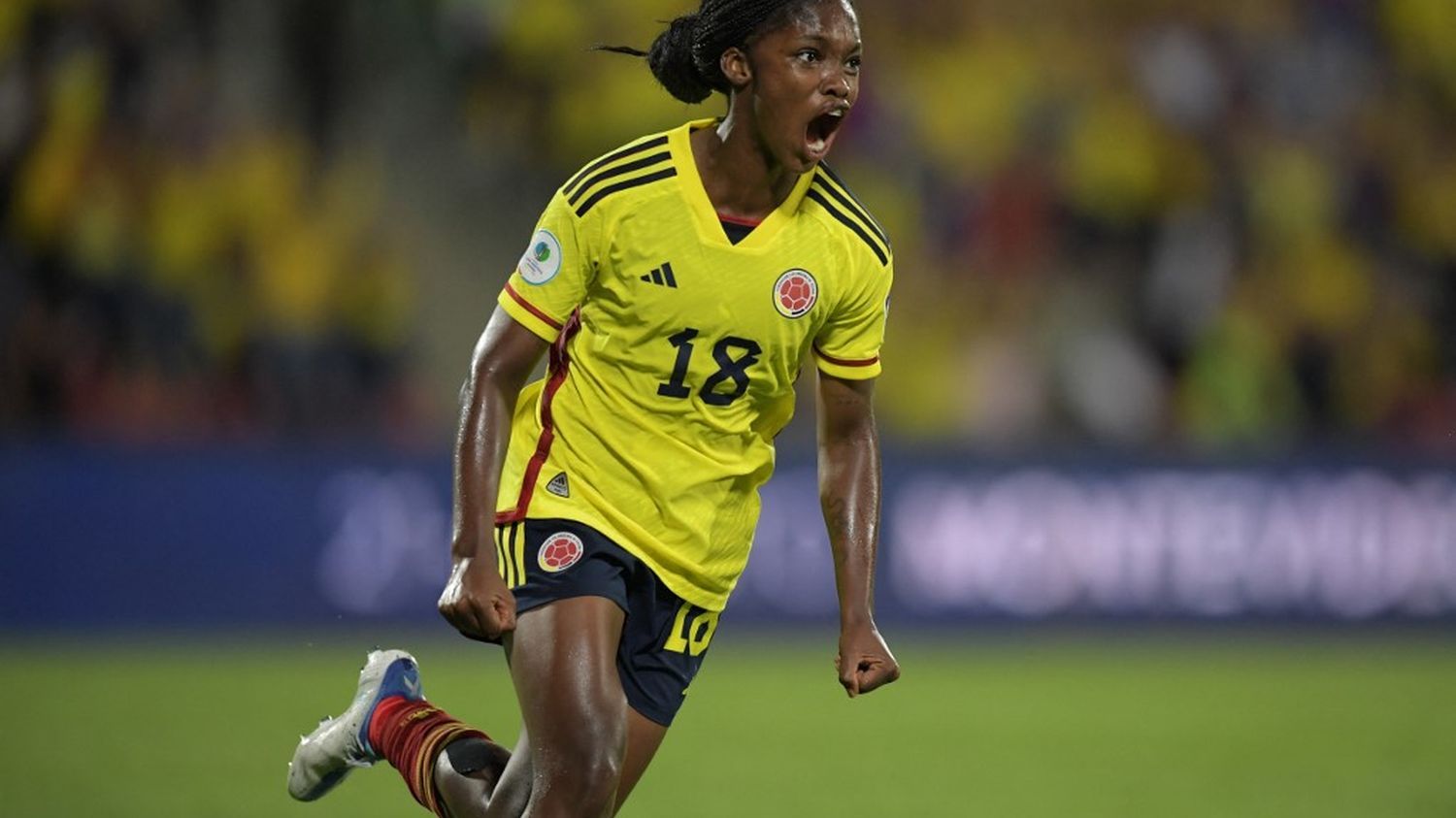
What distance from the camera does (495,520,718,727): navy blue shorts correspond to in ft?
15.8

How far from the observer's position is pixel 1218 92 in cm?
1394

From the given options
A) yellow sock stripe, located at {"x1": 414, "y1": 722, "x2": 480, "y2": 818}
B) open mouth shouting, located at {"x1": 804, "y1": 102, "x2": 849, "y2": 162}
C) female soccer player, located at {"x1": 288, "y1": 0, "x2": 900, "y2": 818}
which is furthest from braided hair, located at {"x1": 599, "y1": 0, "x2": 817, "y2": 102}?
yellow sock stripe, located at {"x1": 414, "y1": 722, "x2": 480, "y2": 818}

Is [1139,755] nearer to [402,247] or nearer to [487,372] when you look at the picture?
[487,372]

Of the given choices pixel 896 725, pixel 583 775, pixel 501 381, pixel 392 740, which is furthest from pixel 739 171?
pixel 896 725

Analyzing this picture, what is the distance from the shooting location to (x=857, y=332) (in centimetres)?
512

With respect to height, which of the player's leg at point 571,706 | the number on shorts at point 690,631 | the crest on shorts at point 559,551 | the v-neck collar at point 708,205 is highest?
the v-neck collar at point 708,205

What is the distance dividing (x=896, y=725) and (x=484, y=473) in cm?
525

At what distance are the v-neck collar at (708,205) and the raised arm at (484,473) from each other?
491mm

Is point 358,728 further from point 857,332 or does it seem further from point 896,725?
point 896,725

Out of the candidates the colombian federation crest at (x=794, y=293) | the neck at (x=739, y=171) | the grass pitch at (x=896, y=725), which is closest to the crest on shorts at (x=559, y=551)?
the colombian federation crest at (x=794, y=293)

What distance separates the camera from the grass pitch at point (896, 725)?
7570 mm

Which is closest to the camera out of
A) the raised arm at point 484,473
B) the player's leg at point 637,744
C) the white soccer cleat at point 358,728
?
the raised arm at point 484,473

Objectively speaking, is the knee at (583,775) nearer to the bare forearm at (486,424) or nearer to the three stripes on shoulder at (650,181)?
the bare forearm at (486,424)

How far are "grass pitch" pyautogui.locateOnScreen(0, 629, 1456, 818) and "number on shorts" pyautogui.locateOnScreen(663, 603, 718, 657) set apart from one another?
2.32 m
